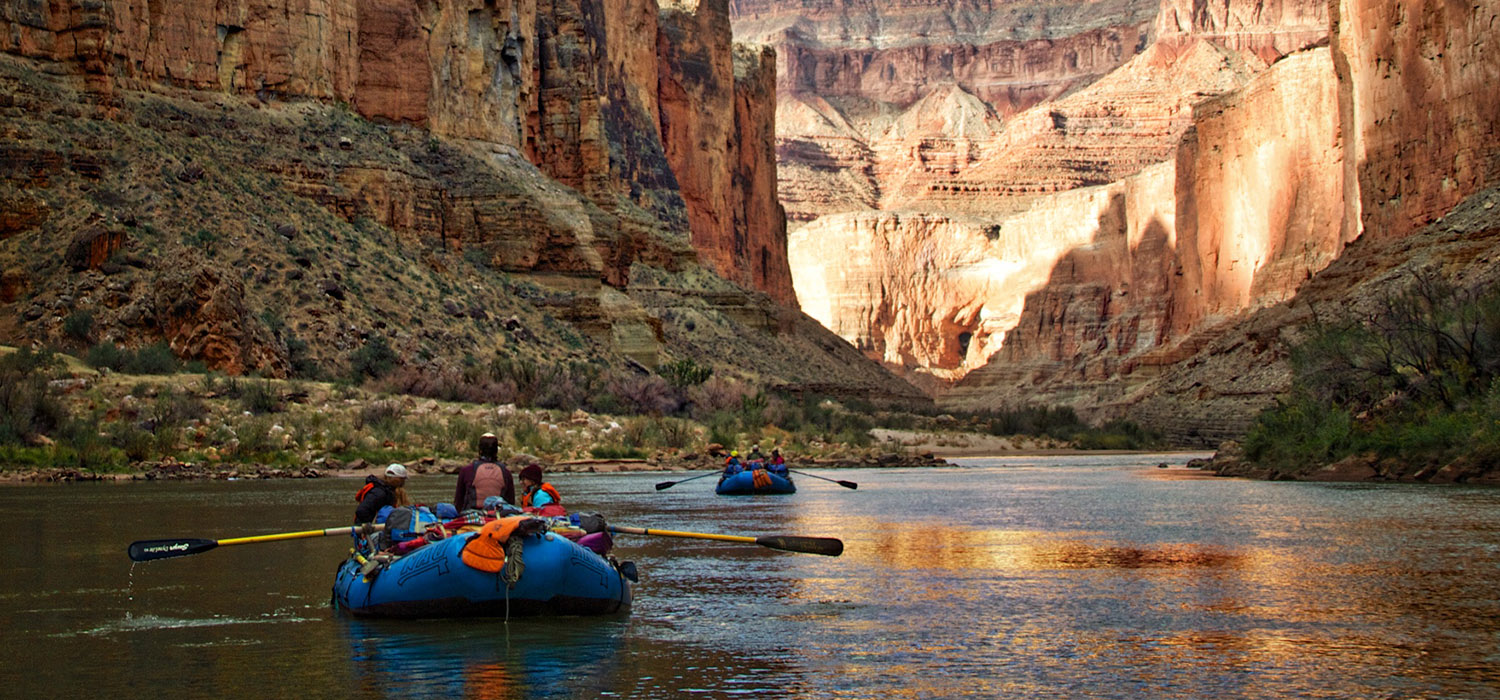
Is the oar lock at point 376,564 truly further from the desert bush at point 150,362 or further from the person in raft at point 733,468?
the desert bush at point 150,362

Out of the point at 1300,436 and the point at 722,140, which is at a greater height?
the point at 722,140

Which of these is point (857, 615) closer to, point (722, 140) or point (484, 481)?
point (484, 481)

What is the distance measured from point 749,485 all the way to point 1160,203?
9416 centimetres

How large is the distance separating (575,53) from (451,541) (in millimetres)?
67885

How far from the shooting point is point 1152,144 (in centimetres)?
17438

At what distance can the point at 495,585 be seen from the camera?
45.8 feet

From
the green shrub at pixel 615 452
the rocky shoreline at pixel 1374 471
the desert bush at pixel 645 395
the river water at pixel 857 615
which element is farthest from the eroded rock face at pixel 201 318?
the rocky shoreline at pixel 1374 471

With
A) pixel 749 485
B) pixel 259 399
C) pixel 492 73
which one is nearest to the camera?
pixel 749 485

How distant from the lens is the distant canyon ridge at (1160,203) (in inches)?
2454

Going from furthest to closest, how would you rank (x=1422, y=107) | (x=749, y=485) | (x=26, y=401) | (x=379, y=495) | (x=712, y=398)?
(x=712, y=398), (x=1422, y=107), (x=26, y=401), (x=749, y=485), (x=379, y=495)

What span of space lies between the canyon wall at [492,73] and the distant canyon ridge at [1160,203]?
1015 inches

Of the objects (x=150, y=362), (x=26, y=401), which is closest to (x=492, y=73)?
(x=150, y=362)

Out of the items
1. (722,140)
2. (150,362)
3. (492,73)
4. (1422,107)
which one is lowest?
(150,362)

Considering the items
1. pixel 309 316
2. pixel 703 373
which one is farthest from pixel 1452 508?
pixel 703 373
